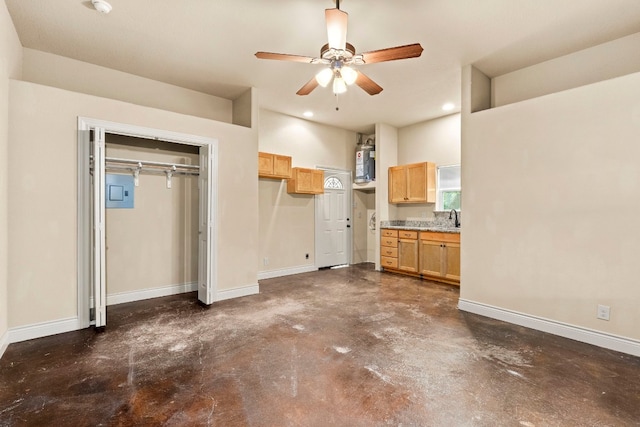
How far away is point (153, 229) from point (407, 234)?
454 centimetres

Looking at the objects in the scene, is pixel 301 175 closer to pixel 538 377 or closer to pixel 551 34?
pixel 551 34

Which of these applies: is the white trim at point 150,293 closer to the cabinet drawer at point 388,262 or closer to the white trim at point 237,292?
the white trim at point 237,292

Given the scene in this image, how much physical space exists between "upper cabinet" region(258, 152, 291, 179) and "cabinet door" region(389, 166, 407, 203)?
233cm

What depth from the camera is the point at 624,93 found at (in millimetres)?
2951

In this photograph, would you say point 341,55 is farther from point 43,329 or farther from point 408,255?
point 408,255

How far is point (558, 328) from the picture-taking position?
10.9ft

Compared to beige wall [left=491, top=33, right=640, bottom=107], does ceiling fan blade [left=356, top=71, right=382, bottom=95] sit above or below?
below

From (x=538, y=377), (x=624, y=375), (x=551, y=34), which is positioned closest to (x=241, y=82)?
(x=551, y=34)

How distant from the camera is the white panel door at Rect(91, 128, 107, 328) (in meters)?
3.46

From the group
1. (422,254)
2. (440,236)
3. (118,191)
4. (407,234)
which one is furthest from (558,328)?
(118,191)

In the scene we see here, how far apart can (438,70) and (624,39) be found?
74.1 inches

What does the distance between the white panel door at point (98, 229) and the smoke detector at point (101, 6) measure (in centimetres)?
122

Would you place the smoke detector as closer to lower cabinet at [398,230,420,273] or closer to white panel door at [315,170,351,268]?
white panel door at [315,170,351,268]

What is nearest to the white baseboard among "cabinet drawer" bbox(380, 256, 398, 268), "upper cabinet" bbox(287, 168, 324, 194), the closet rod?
"cabinet drawer" bbox(380, 256, 398, 268)
